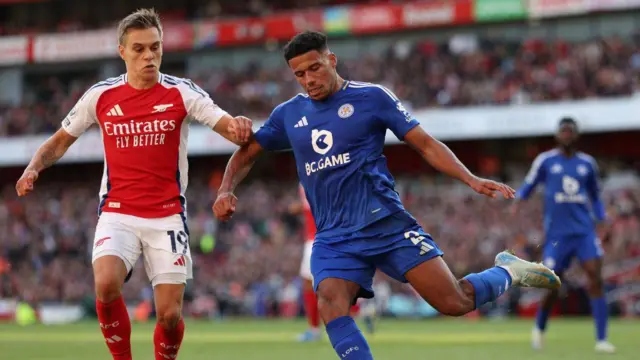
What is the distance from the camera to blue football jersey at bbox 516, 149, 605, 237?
44.9ft

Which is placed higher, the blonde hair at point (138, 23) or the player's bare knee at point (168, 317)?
the blonde hair at point (138, 23)

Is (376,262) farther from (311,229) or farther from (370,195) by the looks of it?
(311,229)

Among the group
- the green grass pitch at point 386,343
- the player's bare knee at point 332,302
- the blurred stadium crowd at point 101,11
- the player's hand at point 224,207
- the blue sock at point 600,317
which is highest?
the blurred stadium crowd at point 101,11

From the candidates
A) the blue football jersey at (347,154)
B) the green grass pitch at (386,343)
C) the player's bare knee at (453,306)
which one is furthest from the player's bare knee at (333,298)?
the green grass pitch at (386,343)

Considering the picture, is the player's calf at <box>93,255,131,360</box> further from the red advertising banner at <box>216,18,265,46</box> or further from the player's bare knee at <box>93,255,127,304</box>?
the red advertising banner at <box>216,18,265,46</box>

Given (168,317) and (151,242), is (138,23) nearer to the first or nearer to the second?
(151,242)

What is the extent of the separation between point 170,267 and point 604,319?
23.2ft

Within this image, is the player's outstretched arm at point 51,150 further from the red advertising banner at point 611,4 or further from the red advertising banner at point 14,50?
the red advertising banner at point 14,50

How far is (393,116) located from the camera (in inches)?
290

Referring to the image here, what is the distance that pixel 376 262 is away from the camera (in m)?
7.35

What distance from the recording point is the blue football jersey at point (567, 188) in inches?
539

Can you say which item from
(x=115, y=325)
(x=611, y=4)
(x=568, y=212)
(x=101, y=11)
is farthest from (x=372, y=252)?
(x=101, y=11)

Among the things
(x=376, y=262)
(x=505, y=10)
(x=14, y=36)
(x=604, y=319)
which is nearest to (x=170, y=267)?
(x=376, y=262)

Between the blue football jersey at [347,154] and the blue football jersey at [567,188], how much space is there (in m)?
6.60
